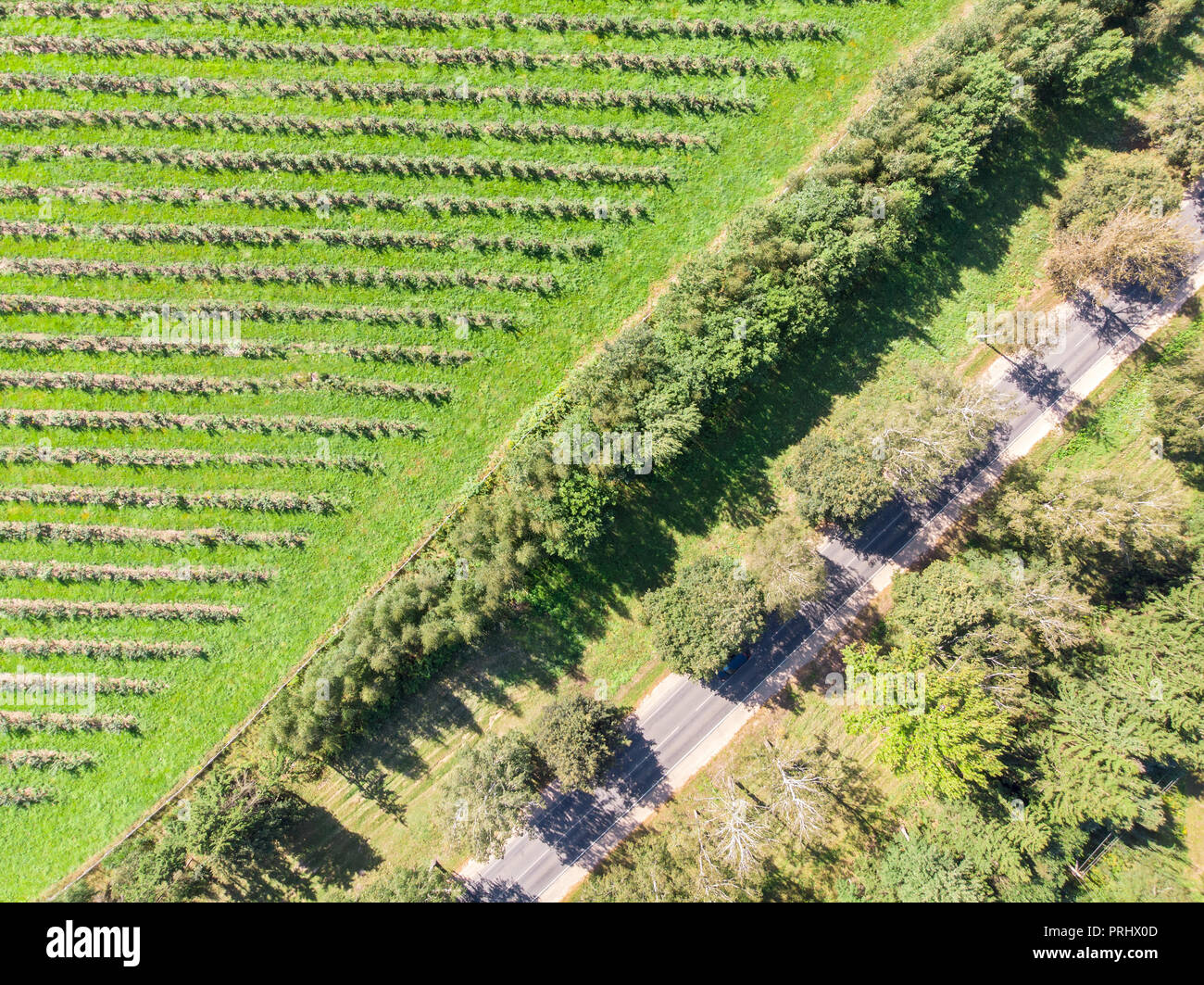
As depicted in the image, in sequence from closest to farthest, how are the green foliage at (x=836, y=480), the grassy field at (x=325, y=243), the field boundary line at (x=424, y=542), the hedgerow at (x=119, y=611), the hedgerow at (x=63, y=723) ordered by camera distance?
the green foliage at (x=836, y=480)
the field boundary line at (x=424, y=542)
the hedgerow at (x=63, y=723)
the hedgerow at (x=119, y=611)
the grassy field at (x=325, y=243)

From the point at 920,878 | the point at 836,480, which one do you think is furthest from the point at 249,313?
the point at 920,878

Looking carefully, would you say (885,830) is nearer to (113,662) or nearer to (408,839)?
(408,839)

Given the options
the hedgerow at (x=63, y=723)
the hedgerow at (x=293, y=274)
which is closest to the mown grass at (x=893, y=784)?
the hedgerow at (x=293, y=274)

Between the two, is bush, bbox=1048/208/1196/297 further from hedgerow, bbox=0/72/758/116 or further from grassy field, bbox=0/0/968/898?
hedgerow, bbox=0/72/758/116

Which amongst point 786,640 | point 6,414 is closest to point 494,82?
point 6,414

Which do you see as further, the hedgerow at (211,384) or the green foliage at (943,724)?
the hedgerow at (211,384)

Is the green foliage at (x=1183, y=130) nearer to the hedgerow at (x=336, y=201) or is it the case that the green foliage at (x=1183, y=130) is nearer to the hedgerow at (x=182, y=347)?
the hedgerow at (x=336, y=201)
